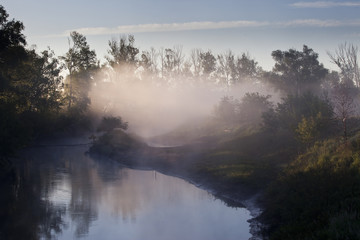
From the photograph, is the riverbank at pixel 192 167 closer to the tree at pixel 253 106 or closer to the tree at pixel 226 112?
the tree at pixel 253 106

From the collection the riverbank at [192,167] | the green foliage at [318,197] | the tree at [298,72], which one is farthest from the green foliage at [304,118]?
the tree at [298,72]

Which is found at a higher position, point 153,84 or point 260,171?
point 153,84

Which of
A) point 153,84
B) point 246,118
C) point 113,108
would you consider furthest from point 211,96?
point 246,118

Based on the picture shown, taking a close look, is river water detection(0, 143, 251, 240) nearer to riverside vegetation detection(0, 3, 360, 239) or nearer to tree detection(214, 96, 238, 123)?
riverside vegetation detection(0, 3, 360, 239)

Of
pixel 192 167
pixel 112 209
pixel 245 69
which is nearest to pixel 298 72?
pixel 245 69

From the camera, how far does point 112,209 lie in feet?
88.9

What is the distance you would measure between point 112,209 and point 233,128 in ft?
122

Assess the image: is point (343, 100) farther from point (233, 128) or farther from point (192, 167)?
point (233, 128)

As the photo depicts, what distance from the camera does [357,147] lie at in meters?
23.6

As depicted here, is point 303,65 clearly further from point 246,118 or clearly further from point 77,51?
point 77,51

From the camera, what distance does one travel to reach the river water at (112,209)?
21516 mm

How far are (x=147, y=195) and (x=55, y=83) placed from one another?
51.3 meters

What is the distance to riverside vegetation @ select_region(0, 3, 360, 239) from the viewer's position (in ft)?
65.1

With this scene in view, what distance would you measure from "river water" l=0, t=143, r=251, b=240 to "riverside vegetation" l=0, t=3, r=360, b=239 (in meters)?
2.13
